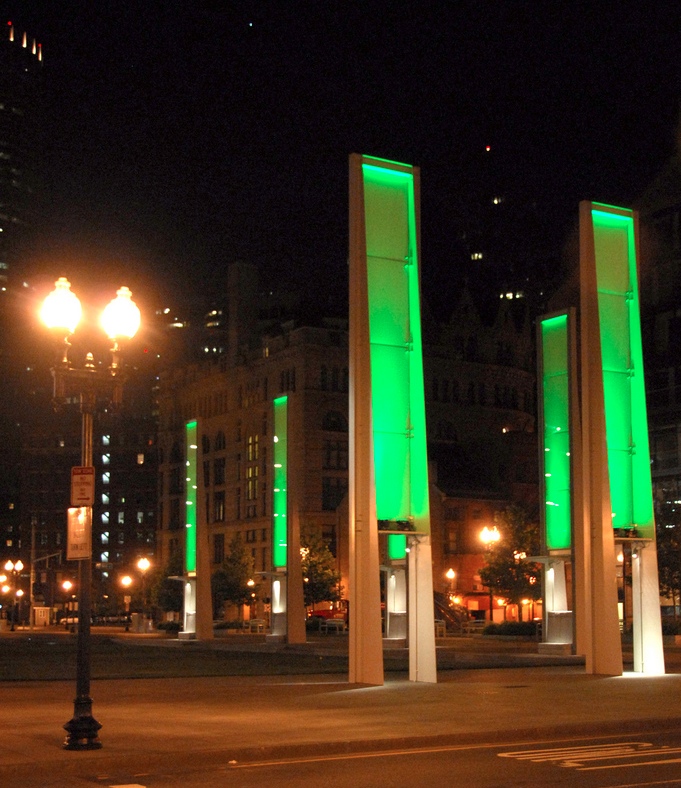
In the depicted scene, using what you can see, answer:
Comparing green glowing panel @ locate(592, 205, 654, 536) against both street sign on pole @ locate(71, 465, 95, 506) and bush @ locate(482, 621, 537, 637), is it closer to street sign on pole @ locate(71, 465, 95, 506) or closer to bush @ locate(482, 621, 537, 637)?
street sign on pole @ locate(71, 465, 95, 506)

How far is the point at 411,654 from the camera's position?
2970 cm

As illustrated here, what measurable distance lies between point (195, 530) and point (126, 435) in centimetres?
11994


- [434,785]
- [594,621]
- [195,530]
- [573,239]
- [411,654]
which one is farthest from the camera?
[573,239]

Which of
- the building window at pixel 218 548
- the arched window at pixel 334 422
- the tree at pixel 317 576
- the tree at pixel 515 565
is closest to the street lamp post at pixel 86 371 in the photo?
the tree at pixel 515 565

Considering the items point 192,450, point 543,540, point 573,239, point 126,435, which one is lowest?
point 543,540

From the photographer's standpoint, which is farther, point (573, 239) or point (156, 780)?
point (573, 239)

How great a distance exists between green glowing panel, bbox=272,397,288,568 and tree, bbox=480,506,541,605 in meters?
18.5

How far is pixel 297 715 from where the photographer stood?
2170 cm

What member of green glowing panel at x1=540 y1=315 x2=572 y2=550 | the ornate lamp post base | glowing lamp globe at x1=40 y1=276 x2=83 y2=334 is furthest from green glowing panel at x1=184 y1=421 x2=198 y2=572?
the ornate lamp post base

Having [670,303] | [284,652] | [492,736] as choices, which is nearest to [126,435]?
[670,303]

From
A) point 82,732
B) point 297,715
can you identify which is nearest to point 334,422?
point 297,715

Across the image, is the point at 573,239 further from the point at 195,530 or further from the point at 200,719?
the point at 200,719

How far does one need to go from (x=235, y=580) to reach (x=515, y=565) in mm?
30950

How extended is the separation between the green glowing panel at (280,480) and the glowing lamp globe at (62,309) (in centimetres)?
3771
